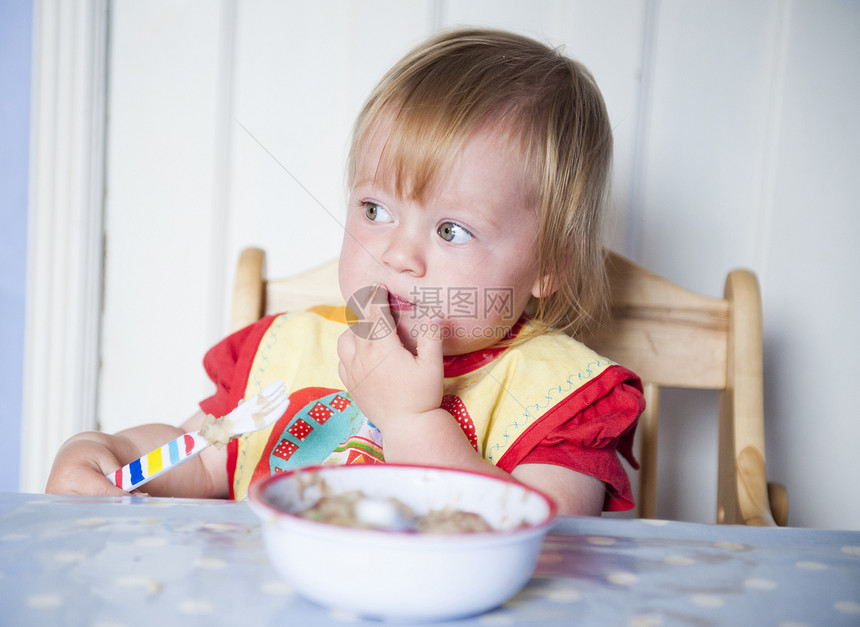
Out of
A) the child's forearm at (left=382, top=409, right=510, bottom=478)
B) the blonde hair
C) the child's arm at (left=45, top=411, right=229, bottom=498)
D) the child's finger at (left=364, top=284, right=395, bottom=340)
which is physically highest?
the blonde hair

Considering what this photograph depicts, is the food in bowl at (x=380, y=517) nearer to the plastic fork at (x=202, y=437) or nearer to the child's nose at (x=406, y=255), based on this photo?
the plastic fork at (x=202, y=437)

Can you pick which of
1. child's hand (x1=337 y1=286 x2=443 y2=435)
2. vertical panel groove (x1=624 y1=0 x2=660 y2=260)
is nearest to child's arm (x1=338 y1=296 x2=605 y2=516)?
child's hand (x1=337 y1=286 x2=443 y2=435)

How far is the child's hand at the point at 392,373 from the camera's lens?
68cm

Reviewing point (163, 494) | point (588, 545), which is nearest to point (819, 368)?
point (588, 545)

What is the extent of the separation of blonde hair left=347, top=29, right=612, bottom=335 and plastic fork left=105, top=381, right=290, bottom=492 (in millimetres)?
266

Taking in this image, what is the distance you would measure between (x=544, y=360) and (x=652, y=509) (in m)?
0.33

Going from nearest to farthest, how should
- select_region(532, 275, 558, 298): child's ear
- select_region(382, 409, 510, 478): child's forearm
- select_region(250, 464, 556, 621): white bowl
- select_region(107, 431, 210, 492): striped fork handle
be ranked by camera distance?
1. select_region(250, 464, 556, 621): white bowl
2. select_region(107, 431, 210, 492): striped fork handle
3. select_region(382, 409, 510, 478): child's forearm
4. select_region(532, 275, 558, 298): child's ear

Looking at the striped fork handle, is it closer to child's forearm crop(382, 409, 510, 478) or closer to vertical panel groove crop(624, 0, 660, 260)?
child's forearm crop(382, 409, 510, 478)

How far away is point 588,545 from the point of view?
1.42 ft

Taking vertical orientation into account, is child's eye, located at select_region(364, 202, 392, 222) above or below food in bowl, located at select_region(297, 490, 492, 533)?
above

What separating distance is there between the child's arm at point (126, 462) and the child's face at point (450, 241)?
273 mm

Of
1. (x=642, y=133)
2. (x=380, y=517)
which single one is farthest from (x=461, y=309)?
(x=642, y=133)

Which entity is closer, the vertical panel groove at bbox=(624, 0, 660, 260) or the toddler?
the toddler

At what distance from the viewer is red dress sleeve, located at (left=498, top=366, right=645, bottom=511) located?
71cm
